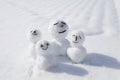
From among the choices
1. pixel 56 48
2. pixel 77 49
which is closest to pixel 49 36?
pixel 56 48

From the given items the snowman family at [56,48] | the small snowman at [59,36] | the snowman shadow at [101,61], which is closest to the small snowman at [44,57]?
the snowman family at [56,48]

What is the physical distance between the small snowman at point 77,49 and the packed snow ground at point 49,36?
0.10m

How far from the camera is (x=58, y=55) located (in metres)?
4.17

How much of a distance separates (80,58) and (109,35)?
1300 mm

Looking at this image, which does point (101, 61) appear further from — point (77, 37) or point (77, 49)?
point (77, 37)

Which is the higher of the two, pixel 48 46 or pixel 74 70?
pixel 48 46

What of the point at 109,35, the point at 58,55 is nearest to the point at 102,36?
the point at 109,35

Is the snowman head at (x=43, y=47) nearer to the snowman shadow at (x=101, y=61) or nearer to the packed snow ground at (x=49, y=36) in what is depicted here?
the packed snow ground at (x=49, y=36)

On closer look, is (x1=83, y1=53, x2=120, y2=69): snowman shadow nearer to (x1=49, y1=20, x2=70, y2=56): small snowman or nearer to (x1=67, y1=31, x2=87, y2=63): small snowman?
(x1=67, y1=31, x2=87, y2=63): small snowman

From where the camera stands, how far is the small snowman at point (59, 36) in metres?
3.96

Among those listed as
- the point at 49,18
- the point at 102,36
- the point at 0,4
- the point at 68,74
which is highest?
the point at 0,4

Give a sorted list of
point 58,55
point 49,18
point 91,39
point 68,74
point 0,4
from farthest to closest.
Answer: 1. point 0,4
2. point 49,18
3. point 91,39
4. point 58,55
5. point 68,74

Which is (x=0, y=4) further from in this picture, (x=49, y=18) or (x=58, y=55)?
(x=58, y=55)

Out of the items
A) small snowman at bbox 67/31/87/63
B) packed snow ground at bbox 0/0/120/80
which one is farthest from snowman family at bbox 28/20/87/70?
packed snow ground at bbox 0/0/120/80
